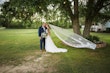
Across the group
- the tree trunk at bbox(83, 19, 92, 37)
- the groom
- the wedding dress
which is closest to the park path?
the wedding dress

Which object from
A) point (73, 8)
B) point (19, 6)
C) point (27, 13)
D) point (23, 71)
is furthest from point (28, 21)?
point (23, 71)

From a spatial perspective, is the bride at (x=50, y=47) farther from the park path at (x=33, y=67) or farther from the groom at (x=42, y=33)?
the park path at (x=33, y=67)

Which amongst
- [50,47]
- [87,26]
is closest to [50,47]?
[50,47]

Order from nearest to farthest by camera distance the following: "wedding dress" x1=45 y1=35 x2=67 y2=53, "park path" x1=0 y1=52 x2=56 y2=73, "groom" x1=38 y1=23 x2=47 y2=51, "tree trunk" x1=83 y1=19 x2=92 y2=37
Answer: "park path" x1=0 y1=52 x2=56 y2=73
"wedding dress" x1=45 y1=35 x2=67 y2=53
"groom" x1=38 y1=23 x2=47 y2=51
"tree trunk" x1=83 y1=19 x2=92 y2=37

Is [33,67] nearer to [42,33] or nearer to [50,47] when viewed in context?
[50,47]

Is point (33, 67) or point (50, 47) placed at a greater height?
point (50, 47)

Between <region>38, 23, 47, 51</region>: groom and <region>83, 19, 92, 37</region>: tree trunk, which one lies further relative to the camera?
<region>83, 19, 92, 37</region>: tree trunk

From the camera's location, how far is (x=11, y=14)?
1306 cm

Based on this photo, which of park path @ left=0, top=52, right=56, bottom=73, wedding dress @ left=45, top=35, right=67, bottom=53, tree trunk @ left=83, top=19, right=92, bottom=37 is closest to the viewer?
park path @ left=0, top=52, right=56, bottom=73

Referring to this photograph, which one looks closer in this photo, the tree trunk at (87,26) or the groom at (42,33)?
the groom at (42,33)

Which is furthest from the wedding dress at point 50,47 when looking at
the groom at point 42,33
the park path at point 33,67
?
the park path at point 33,67

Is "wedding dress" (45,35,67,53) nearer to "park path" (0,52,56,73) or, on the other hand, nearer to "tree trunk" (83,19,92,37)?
"park path" (0,52,56,73)

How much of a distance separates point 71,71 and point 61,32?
6820 mm

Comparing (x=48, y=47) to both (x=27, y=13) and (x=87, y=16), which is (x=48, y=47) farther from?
(x=87, y=16)
